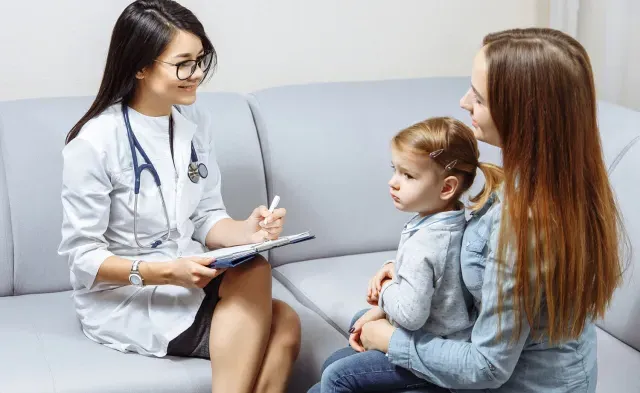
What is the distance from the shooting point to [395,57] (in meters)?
3.24

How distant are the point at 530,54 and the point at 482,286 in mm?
406

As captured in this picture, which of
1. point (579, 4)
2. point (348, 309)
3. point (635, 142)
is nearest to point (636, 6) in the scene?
point (579, 4)

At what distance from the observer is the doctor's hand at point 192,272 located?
206 cm

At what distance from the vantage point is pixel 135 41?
7.22 ft

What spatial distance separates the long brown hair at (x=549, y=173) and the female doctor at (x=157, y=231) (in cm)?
71

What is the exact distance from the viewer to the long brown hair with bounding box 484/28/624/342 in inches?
61.1

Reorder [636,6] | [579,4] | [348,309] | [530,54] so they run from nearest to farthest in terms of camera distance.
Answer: [530,54]
[348,309]
[636,6]
[579,4]

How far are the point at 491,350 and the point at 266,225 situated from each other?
78cm

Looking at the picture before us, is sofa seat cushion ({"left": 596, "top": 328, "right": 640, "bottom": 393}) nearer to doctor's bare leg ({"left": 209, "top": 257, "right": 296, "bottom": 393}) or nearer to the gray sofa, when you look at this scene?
the gray sofa

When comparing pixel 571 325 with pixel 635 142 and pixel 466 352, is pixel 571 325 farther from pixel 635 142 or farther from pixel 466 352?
pixel 635 142

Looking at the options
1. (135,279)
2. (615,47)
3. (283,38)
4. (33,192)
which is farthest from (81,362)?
(615,47)

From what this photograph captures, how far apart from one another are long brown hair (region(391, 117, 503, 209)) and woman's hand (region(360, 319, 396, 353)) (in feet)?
0.91

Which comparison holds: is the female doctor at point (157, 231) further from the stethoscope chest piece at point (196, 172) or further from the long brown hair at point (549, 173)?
the long brown hair at point (549, 173)

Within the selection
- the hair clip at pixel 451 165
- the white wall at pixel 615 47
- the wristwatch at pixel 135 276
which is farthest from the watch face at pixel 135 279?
the white wall at pixel 615 47
